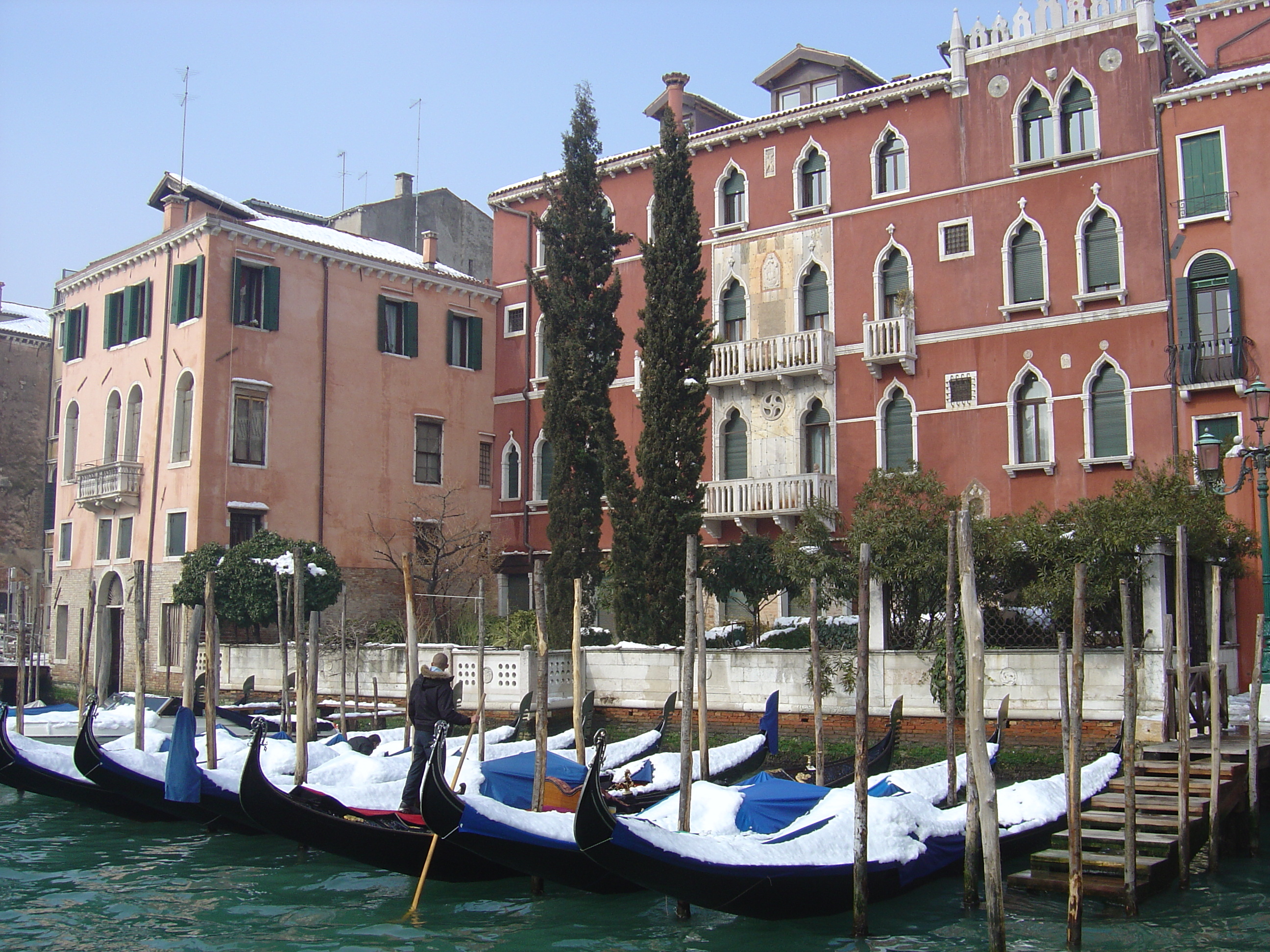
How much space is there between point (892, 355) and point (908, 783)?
8801 mm

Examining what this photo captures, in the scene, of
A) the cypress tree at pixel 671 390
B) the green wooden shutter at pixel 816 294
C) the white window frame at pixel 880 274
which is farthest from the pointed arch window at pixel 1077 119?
the cypress tree at pixel 671 390

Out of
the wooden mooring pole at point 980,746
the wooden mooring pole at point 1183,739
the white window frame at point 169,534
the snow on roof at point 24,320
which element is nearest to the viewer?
the wooden mooring pole at point 980,746

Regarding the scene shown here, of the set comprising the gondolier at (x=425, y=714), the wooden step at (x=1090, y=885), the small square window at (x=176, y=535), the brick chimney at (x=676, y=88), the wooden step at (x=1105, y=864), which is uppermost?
the brick chimney at (x=676, y=88)

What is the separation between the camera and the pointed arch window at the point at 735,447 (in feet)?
63.9

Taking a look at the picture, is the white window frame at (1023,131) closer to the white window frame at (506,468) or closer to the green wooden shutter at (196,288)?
the white window frame at (506,468)

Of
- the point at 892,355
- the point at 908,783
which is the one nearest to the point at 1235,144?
the point at 892,355

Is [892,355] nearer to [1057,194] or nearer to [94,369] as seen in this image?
[1057,194]

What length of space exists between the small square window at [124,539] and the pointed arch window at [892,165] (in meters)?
13.3

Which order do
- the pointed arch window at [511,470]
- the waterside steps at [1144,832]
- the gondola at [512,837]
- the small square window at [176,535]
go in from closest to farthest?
the gondola at [512,837], the waterside steps at [1144,832], the small square window at [176,535], the pointed arch window at [511,470]

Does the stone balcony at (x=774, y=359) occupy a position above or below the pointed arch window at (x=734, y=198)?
below

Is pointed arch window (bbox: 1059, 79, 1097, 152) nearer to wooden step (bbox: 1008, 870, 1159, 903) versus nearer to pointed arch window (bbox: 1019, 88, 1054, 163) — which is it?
pointed arch window (bbox: 1019, 88, 1054, 163)

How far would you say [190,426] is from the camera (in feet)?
65.4

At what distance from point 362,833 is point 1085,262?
Result: 1248cm

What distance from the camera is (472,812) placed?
791 cm
